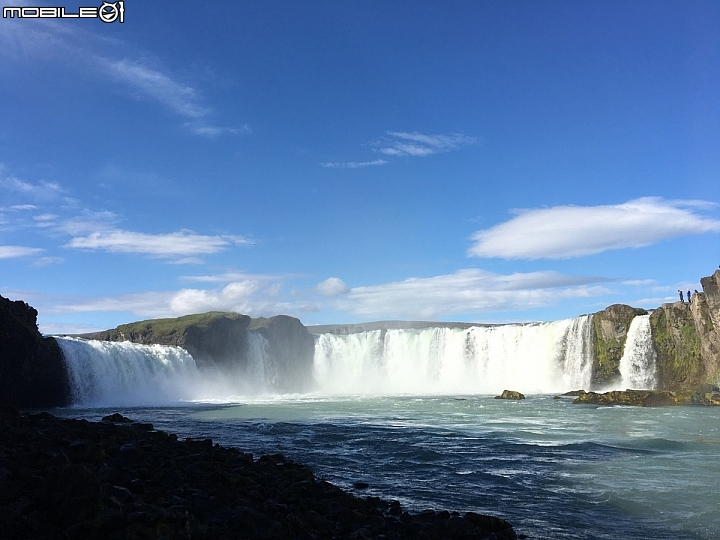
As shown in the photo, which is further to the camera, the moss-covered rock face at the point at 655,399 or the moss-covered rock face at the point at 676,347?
the moss-covered rock face at the point at 676,347

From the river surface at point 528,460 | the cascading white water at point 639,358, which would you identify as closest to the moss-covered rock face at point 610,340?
the cascading white water at point 639,358

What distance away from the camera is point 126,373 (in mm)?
42906

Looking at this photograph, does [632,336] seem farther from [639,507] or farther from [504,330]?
[639,507]

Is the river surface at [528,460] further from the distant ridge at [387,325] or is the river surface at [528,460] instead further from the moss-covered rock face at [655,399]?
the distant ridge at [387,325]

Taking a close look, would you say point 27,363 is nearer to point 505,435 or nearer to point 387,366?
point 505,435

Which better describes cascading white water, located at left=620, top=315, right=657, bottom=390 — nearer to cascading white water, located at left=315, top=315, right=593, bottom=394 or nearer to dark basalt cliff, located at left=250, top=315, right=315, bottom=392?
cascading white water, located at left=315, top=315, right=593, bottom=394

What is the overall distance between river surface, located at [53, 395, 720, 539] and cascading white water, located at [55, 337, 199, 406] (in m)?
12.3

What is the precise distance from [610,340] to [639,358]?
2.69 meters

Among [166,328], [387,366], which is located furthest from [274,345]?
[387,366]

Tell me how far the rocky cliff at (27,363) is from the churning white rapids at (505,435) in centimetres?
136

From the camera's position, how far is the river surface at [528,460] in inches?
386

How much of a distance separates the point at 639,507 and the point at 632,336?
39.2 metres

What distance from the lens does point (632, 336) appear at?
45094 millimetres

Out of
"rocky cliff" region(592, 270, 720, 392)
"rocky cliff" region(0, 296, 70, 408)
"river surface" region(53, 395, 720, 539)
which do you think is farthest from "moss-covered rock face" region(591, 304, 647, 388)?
"rocky cliff" region(0, 296, 70, 408)
